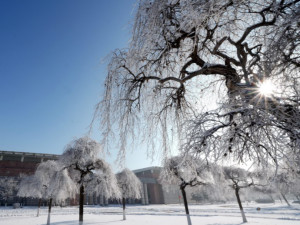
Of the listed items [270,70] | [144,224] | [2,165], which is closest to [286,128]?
[270,70]

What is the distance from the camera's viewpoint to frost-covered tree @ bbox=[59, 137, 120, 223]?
43.6ft

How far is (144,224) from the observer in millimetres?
12641

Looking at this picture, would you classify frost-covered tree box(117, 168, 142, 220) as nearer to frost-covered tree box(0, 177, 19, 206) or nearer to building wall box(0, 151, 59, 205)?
frost-covered tree box(0, 177, 19, 206)

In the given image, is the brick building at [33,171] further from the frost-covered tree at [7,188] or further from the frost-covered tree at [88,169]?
the frost-covered tree at [88,169]

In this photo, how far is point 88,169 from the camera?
13617 millimetres

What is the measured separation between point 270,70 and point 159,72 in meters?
2.35

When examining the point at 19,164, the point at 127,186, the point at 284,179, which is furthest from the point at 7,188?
the point at 284,179

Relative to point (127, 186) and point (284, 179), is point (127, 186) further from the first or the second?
point (284, 179)

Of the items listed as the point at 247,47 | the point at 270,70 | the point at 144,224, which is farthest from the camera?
the point at 144,224

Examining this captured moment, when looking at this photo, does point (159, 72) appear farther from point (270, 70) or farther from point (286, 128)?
point (286, 128)

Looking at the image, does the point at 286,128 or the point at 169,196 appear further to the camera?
the point at 169,196

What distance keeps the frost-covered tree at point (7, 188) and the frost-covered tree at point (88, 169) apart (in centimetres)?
3260

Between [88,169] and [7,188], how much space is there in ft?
114

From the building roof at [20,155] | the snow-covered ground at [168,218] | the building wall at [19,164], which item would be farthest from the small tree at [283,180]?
the building roof at [20,155]
